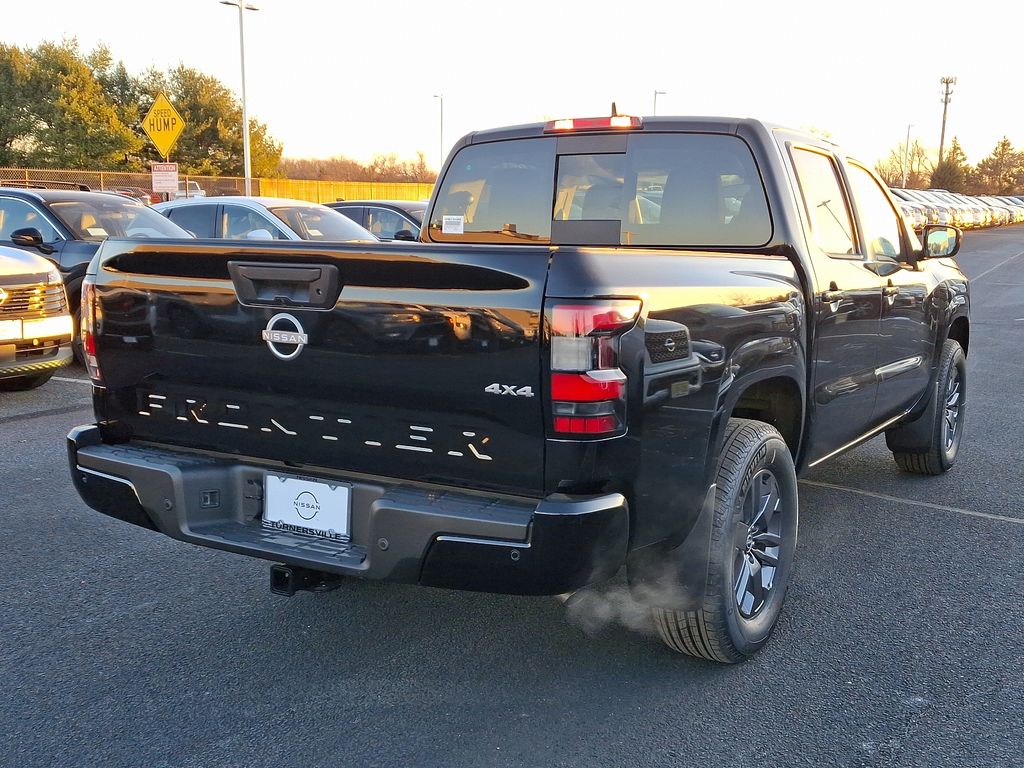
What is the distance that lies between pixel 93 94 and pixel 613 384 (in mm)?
50578

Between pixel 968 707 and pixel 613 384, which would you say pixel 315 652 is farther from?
pixel 968 707

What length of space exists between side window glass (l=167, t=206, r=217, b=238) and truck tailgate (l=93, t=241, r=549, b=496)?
8355 millimetres

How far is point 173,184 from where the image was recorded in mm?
20188

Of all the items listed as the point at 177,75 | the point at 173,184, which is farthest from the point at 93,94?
the point at 173,184

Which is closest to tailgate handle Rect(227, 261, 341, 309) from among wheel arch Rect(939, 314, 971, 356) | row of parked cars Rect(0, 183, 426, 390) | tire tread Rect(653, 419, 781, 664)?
tire tread Rect(653, 419, 781, 664)

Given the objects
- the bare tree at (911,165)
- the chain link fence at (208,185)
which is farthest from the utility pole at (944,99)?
the chain link fence at (208,185)

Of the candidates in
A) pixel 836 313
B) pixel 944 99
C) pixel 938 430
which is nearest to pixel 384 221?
pixel 938 430

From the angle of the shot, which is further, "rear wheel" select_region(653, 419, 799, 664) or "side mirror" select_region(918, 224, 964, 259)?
"side mirror" select_region(918, 224, 964, 259)

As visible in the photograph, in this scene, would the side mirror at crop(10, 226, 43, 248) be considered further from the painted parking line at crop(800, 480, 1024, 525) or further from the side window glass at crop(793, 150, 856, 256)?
the side window glass at crop(793, 150, 856, 256)

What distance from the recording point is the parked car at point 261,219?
10969 mm

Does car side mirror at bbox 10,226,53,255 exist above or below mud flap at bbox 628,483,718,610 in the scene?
above

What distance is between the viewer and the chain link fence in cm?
3456

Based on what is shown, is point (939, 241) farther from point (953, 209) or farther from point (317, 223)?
point (953, 209)

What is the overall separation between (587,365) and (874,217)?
2.77 metres
